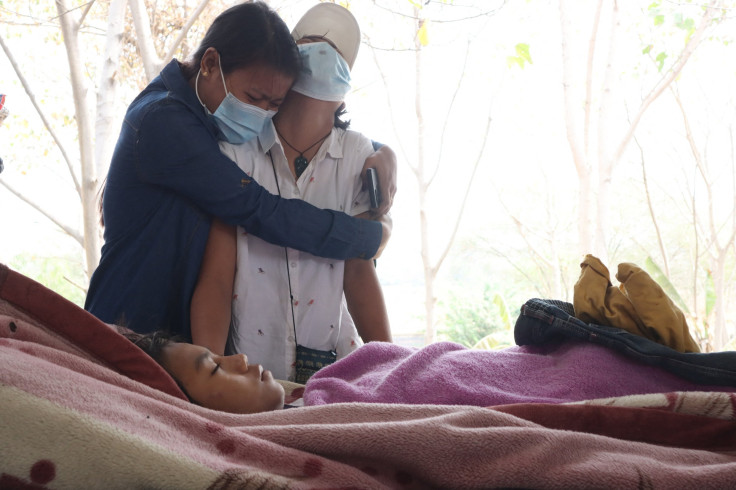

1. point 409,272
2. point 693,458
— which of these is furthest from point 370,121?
point 693,458

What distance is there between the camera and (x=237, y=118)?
1.71 metres

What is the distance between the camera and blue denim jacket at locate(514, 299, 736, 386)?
106cm

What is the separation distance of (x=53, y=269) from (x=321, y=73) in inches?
268

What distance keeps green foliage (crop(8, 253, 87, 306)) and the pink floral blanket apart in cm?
662

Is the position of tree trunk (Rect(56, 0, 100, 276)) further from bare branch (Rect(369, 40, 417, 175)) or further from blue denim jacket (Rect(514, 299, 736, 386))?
blue denim jacket (Rect(514, 299, 736, 386))

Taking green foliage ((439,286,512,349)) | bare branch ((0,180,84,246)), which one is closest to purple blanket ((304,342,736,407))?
bare branch ((0,180,84,246))

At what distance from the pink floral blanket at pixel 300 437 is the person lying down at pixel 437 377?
0.14 metres

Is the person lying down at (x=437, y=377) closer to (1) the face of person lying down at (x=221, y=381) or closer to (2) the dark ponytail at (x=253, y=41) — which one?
(1) the face of person lying down at (x=221, y=381)

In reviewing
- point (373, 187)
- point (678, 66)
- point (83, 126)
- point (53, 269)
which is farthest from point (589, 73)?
point (53, 269)

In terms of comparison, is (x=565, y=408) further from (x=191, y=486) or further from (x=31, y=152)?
(x=31, y=152)

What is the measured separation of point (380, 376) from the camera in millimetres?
1267

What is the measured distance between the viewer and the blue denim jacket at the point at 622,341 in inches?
41.9

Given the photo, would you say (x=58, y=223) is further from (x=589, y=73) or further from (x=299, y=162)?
(x=589, y=73)

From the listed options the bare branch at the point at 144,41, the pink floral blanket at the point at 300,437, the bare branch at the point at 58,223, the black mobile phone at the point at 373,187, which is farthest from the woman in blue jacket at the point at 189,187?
the bare branch at the point at 58,223
